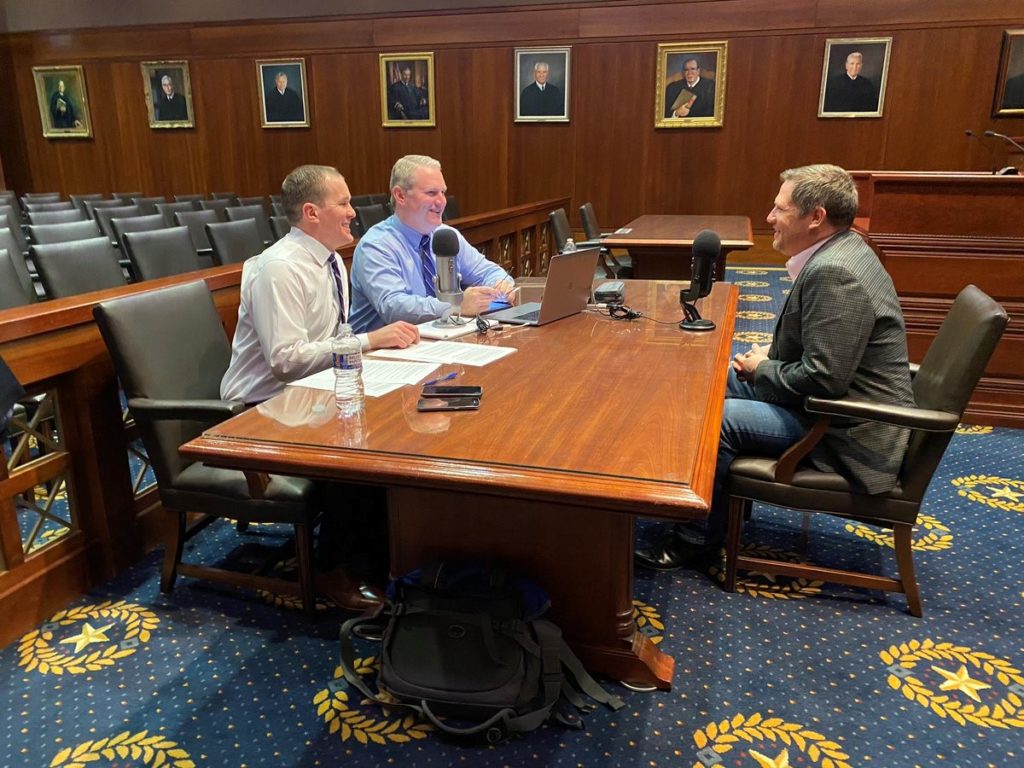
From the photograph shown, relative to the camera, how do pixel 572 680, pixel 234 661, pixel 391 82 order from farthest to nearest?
pixel 391 82
pixel 234 661
pixel 572 680

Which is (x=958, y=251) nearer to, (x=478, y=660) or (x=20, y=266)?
(x=478, y=660)

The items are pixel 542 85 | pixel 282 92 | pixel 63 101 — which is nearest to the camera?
pixel 542 85

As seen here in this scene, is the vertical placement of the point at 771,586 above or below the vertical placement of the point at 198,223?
below

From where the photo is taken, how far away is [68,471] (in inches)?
89.6

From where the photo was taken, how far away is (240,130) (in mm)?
10906

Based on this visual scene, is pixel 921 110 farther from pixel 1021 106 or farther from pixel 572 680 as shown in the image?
pixel 572 680

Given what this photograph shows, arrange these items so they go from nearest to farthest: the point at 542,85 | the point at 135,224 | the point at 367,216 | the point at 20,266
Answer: the point at 20,266
the point at 135,224
the point at 367,216
the point at 542,85

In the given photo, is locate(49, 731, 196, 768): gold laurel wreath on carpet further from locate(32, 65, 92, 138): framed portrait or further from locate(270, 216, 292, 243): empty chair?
locate(32, 65, 92, 138): framed portrait


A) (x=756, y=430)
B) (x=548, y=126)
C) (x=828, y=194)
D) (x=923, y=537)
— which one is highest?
(x=548, y=126)

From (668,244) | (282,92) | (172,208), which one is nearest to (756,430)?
(668,244)

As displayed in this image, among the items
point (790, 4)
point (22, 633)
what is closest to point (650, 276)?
point (22, 633)

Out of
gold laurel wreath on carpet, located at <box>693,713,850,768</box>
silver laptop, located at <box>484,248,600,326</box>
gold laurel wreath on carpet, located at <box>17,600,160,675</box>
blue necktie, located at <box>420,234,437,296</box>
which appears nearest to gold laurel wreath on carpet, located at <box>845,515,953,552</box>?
gold laurel wreath on carpet, located at <box>693,713,850,768</box>

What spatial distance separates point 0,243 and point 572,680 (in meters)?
4.32

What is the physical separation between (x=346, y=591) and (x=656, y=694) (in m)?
0.92
